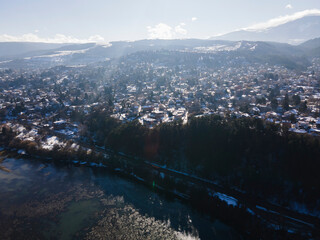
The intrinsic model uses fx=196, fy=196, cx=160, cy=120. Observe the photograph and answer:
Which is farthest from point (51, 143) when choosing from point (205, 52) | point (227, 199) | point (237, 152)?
point (205, 52)

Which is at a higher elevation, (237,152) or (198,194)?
(237,152)

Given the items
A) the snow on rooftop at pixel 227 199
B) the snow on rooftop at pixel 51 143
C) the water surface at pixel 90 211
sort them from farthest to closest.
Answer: the snow on rooftop at pixel 51 143 → the snow on rooftop at pixel 227 199 → the water surface at pixel 90 211

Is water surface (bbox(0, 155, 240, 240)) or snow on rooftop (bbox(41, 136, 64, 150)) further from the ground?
water surface (bbox(0, 155, 240, 240))

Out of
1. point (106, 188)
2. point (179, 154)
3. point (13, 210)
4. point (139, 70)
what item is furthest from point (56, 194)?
point (139, 70)

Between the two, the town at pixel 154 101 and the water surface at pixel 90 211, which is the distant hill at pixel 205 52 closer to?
the town at pixel 154 101

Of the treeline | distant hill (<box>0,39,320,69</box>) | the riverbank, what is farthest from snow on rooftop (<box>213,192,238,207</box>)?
distant hill (<box>0,39,320,69</box>)

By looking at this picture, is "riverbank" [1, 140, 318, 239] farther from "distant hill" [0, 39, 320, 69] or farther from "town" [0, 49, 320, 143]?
"distant hill" [0, 39, 320, 69]

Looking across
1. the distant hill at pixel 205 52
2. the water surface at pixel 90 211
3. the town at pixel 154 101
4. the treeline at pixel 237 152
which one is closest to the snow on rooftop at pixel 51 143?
the town at pixel 154 101

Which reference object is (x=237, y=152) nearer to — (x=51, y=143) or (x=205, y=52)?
(x=51, y=143)
